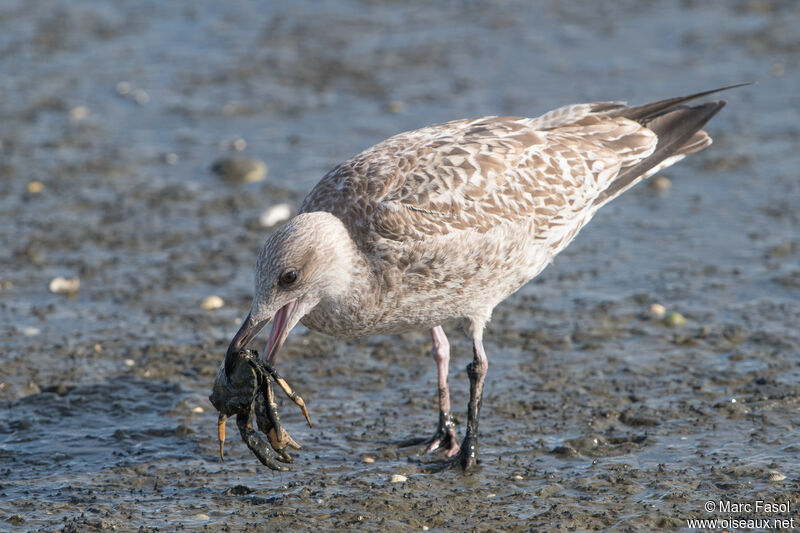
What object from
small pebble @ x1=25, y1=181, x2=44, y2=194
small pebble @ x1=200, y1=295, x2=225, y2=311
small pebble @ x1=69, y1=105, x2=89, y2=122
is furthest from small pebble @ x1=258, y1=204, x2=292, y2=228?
small pebble @ x1=69, y1=105, x2=89, y2=122

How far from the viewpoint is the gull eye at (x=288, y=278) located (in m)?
5.70

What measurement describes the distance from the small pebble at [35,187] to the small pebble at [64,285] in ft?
5.79

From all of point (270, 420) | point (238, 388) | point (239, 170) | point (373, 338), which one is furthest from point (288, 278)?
point (239, 170)

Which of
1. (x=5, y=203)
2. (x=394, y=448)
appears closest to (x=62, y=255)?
(x=5, y=203)

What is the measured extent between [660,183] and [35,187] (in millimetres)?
5622

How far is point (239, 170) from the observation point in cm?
996

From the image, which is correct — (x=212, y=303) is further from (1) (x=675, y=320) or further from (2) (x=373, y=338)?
(1) (x=675, y=320)

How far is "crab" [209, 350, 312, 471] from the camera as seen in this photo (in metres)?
5.52

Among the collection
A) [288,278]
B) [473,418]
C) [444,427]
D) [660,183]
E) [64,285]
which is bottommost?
[64,285]

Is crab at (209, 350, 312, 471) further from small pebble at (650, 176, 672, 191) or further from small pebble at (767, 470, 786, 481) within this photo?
small pebble at (650, 176, 672, 191)

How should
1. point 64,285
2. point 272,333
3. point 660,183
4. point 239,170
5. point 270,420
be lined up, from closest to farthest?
point 270,420 → point 272,333 → point 64,285 → point 660,183 → point 239,170

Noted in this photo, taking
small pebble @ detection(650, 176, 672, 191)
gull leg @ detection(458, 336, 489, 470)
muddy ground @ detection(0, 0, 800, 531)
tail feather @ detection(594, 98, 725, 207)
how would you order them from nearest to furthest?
muddy ground @ detection(0, 0, 800, 531)
gull leg @ detection(458, 336, 489, 470)
tail feather @ detection(594, 98, 725, 207)
small pebble @ detection(650, 176, 672, 191)

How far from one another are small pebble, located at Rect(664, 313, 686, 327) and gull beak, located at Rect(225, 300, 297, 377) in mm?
2956

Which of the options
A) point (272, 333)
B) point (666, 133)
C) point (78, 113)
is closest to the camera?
point (272, 333)
